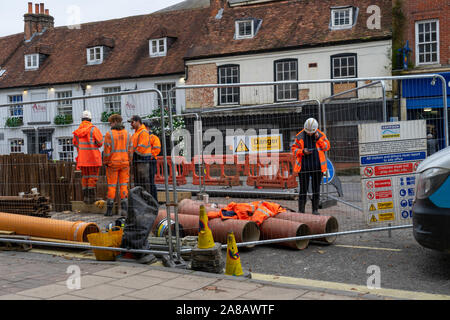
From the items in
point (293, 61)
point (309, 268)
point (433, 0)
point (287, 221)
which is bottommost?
point (309, 268)

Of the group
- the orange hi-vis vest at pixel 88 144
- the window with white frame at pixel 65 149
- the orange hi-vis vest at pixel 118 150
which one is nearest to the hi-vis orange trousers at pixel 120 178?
the orange hi-vis vest at pixel 118 150

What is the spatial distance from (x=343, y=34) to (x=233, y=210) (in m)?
20.8

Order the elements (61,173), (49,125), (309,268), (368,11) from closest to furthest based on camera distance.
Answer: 1. (309,268)
2. (49,125)
3. (61,173)
4. (368,11)

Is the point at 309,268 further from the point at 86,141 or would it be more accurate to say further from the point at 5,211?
the point at 5,211

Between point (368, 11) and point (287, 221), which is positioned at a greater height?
point (368, 11)

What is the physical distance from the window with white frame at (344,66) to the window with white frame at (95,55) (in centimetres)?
1636

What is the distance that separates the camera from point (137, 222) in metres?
6.61

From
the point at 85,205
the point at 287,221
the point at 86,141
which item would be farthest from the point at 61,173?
the point at 287,221

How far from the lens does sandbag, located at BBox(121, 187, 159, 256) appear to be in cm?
657

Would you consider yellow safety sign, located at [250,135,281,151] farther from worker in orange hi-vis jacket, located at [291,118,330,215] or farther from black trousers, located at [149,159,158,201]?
black trousers, located at [149,159,158,201]

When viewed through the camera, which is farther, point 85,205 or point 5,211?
point 85,205

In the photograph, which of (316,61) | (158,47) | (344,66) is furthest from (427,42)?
(158,47)

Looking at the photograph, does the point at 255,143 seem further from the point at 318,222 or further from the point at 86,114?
the point at 86,114

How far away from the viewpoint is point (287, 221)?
754 centimetres
